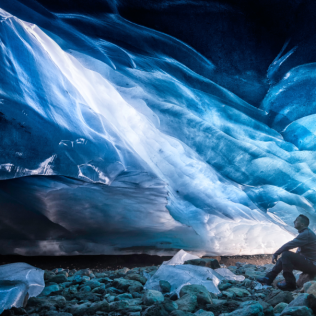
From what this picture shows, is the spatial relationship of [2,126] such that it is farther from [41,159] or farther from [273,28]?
[273,28]

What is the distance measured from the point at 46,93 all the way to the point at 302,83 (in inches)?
119

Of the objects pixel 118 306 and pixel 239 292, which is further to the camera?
pixel 239 292

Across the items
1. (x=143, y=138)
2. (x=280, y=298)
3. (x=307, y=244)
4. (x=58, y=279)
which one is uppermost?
(x=143, y=138)

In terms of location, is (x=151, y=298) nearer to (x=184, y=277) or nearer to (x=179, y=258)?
(x=184, y=277)

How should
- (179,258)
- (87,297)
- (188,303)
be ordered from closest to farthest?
(188,303)
(87,297)
(179,258)

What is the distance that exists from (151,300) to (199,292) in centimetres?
31

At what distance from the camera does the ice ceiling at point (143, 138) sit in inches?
75.5

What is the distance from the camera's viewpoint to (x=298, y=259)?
1717 mm

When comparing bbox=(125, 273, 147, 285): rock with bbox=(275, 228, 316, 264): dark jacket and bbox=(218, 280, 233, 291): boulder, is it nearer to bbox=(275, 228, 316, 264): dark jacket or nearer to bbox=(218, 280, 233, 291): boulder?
bbox=(218, 280, 233, 291): boulder

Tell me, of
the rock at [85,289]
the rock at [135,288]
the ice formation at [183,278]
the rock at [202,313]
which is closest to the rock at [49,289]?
the rock at [85,289]

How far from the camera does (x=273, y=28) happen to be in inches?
107

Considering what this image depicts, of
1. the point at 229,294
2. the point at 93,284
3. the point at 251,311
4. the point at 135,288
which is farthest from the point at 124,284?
the point at 251,311

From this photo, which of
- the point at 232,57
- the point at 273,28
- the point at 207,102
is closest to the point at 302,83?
the point at 273,28

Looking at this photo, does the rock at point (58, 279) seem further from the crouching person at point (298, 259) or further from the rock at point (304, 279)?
the rock at point (304, 279)
